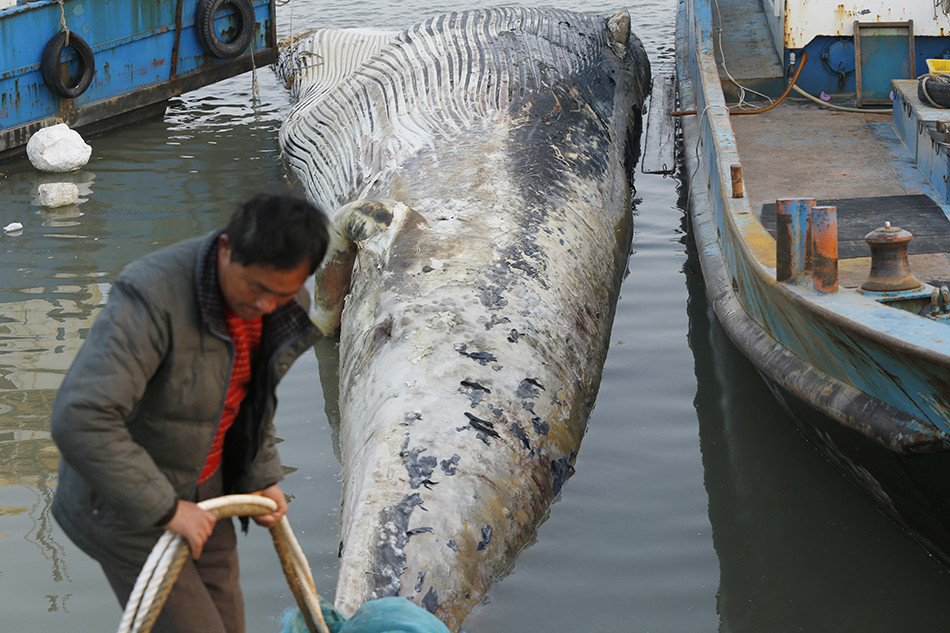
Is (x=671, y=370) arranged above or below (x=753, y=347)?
below

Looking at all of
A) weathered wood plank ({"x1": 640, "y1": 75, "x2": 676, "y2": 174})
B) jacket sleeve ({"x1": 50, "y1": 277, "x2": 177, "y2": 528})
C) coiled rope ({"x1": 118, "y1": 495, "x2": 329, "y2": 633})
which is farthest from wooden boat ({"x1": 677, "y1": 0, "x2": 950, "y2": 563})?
jacket sleeve ({"x1": 50, "y1": 277, "x2": 177, "y2": 528})

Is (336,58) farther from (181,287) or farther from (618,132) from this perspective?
(181,287)

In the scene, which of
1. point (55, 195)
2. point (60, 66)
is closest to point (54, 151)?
point (60, 66)

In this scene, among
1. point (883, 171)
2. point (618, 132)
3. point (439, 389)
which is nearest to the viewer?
point (439, 389)

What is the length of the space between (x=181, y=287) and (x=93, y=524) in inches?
23.0

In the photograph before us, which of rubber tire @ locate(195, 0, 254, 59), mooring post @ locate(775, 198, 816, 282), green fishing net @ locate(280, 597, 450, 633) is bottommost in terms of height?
green fishing net @ locate(280, 597, 450, 633)

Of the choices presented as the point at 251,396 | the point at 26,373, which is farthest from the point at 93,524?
the point at 26,373

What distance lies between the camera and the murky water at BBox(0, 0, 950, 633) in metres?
3.85

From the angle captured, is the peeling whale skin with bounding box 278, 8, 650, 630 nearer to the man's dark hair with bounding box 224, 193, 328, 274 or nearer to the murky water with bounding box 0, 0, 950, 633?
the murky water with bounding box 0, 0, 950, 633

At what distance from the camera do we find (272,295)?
2.16 m

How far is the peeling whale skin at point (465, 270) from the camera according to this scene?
360 centimetres

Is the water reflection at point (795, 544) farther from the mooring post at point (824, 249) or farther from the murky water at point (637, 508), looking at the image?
the mooring post at point (824, 249)

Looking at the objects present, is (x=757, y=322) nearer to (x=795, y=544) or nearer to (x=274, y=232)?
(x=795, y=544)

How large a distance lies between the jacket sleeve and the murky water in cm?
177
